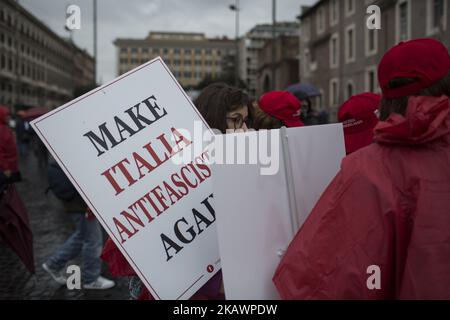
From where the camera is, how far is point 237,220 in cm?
134

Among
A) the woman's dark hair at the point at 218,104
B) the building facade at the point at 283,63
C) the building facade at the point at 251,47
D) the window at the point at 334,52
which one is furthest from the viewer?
the building facade at the point at 251,47

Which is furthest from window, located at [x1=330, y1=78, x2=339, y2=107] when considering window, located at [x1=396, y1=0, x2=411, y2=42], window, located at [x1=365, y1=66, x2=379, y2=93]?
window, located at [x1=396, y1=0, x2=411, y2=42]

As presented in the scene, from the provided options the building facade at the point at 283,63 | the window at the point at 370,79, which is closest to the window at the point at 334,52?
the window at the point at 370,79

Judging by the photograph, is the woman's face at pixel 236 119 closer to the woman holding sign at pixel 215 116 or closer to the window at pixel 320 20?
the woman holding sign at pixel 215 116

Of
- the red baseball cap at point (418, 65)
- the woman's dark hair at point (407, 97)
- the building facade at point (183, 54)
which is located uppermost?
the building facade at point (183, 54)

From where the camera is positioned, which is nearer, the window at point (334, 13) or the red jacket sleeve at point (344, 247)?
the red jacket sleeve at point (344, 247)

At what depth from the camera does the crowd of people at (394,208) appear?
1102 mm

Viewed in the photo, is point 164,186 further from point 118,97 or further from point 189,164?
point 118,97

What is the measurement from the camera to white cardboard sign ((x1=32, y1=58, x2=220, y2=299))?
150cm

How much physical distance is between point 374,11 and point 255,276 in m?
1.40

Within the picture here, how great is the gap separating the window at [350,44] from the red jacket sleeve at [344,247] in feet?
92.7

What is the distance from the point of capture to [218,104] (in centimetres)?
198

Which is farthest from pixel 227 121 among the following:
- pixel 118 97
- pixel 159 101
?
pixel 118 97

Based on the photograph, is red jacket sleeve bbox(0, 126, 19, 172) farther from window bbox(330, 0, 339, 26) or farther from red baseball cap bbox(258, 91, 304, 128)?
window bbox(330, 0, 339, 26)
